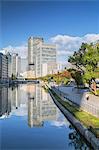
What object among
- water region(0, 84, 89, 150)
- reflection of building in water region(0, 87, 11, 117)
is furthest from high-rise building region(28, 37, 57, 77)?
water region(0, 84, 89, 150)

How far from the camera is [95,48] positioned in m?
39.7

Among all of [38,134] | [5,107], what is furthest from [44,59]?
[38,134]

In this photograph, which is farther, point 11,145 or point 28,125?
point 28,125

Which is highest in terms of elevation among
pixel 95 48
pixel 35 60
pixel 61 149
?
pixel 35 60

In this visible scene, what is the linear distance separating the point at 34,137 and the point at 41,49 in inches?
6177

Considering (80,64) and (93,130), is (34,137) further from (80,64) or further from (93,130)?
(80,64)

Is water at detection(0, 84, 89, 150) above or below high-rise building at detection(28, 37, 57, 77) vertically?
below

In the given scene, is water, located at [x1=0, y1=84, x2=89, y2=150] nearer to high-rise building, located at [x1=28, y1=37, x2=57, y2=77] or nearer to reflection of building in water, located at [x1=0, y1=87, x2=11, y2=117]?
reflection of building in water, located at [x1=0, y1=87, x2=11, y2=117]

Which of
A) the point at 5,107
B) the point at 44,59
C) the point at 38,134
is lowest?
the point at 38,134

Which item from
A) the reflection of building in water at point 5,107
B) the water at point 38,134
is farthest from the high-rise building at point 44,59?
the water at point 38,134

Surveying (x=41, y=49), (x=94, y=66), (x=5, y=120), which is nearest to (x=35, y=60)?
(x=41, y=49)

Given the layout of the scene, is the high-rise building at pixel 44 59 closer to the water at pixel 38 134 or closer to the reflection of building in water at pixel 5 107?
the reflection of building in water at pixel 5 107

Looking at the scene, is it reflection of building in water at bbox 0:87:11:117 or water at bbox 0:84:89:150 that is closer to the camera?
water at bbox 0:84:89:150

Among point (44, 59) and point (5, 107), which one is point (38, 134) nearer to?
point (5, 107)
